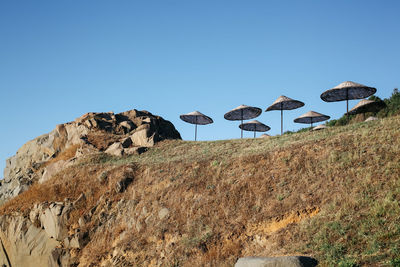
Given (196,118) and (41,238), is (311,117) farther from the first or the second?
(41,238)

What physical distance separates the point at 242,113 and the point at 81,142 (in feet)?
52.7

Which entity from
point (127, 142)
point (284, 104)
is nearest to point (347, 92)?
point (284, 104)

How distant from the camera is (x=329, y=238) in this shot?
9.95 meters

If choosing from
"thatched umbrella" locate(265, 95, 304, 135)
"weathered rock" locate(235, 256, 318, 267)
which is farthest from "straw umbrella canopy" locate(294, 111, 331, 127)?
"weathered rock" locate(235, 256, 318, 267)

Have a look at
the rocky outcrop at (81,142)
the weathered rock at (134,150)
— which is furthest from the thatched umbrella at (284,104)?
the weathered rock at (134,150)

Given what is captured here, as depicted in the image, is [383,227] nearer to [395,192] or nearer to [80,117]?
[395,192]

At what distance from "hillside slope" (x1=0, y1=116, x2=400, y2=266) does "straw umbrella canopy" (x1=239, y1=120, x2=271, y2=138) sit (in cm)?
1684

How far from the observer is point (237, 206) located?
46.9ft

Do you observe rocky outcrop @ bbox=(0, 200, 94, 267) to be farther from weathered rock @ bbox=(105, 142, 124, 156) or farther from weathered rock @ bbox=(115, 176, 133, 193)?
weathered rock @ bbox=(105, 142, 124, 156)

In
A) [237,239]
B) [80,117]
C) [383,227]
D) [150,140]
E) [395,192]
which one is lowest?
[237,239]

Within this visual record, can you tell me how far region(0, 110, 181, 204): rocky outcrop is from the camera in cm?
2766

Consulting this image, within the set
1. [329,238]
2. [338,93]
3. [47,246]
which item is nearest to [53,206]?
[47,246]

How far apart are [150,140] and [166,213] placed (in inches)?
552

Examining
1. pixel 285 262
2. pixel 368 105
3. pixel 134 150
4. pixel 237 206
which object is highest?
pixel 368 105
